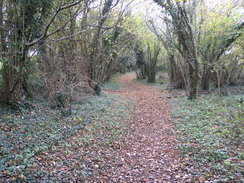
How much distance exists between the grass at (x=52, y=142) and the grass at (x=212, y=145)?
7.18 feet

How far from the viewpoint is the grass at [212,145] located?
3851mm

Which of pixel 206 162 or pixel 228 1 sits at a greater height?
pixel 228 1

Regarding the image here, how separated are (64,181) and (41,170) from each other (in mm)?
523

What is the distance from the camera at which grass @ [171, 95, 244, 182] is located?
385 cm

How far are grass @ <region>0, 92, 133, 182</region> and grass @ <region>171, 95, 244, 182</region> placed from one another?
7.18 feet

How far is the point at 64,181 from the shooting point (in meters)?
3.63

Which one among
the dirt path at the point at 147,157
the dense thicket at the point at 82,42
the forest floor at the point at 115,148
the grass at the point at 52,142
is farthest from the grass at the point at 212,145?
the dense thicket at the point at 82,42

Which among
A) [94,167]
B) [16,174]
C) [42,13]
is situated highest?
[42,13]

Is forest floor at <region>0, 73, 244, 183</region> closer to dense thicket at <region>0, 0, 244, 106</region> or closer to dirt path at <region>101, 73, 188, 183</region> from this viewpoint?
dirt path at <region>101, 73, 188, 183</region>

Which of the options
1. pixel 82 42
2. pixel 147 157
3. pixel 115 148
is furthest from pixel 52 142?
pixel 82 42

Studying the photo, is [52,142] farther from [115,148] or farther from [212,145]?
[212,145]

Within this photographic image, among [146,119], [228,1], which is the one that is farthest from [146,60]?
[146,119]

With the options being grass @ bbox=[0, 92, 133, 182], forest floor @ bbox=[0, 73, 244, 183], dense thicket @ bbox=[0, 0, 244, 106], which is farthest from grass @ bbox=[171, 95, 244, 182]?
dense thicket @ bbox=[0, 0, 244, 106]

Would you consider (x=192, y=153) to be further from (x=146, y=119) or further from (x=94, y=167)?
(x=146, y=119)
